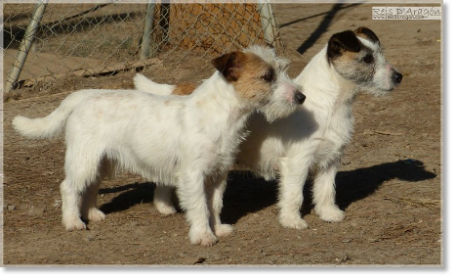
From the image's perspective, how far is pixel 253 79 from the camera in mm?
6098

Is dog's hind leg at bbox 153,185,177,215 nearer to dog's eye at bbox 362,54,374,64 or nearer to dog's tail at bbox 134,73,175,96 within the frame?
dog's tail at bbox 134,73,175,96

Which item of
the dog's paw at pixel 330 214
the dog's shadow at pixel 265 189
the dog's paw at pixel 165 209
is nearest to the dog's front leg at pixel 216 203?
the dog's shadow at pixel 265 189

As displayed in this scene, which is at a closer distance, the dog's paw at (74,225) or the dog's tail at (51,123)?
the dog's paw at (74,225)

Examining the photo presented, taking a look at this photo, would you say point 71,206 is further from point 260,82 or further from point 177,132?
point 260,82

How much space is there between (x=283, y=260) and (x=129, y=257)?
1.30m

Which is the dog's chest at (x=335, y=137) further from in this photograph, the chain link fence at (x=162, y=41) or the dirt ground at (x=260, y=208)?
A: the chain link fence at (x=162, y=41)

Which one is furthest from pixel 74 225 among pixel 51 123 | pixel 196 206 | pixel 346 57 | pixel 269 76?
pixel 346 57

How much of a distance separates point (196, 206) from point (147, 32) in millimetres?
6383

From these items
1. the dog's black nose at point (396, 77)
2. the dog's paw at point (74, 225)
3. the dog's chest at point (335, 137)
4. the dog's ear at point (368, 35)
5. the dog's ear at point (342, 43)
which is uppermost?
the dog's ear at point (368, 35)

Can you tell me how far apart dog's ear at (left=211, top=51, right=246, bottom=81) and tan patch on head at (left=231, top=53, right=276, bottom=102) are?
1 cm

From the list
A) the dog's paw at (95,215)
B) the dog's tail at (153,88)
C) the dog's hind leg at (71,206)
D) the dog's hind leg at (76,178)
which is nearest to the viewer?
the dog's hind leg at (76,178)

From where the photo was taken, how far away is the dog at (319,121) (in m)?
6.74

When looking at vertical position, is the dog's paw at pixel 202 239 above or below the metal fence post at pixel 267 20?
below

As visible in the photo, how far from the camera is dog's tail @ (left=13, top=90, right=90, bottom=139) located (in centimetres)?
681
